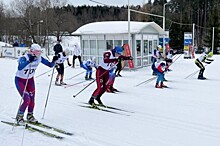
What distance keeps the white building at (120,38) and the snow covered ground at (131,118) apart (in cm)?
751

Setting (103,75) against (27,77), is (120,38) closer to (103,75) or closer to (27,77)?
(103,75)

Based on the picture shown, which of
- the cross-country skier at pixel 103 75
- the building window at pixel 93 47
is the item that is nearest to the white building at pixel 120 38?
the building window at pixel 93 47

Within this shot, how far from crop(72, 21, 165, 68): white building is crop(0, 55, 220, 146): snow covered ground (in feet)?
24.6

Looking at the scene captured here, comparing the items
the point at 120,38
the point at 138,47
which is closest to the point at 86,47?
the point at 120,38

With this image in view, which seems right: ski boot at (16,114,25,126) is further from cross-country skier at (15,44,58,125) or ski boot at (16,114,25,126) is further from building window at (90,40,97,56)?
building window at (90,40,97,56)

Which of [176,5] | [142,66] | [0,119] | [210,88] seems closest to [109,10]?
[176,5]

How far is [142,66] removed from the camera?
1889 centimetres

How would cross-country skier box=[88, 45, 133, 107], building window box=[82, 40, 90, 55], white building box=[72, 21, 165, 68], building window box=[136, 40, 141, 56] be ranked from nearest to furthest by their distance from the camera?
cross-country skier box=[88, 45, 133, 107]
white building box=[72, 21, 165, 68]
building window box=[136, 40, 141, 56]
building window box=[82, 40, 90, 55]

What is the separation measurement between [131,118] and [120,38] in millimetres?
11756

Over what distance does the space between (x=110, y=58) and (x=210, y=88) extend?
535 centimetres

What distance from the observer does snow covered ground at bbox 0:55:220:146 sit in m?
4.84

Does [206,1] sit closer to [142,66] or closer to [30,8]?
[30,8]

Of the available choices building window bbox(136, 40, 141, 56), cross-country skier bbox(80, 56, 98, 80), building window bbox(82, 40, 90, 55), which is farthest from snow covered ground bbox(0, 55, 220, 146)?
building window bbox(82, 40, 90, 55)

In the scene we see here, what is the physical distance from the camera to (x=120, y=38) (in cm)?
1762
